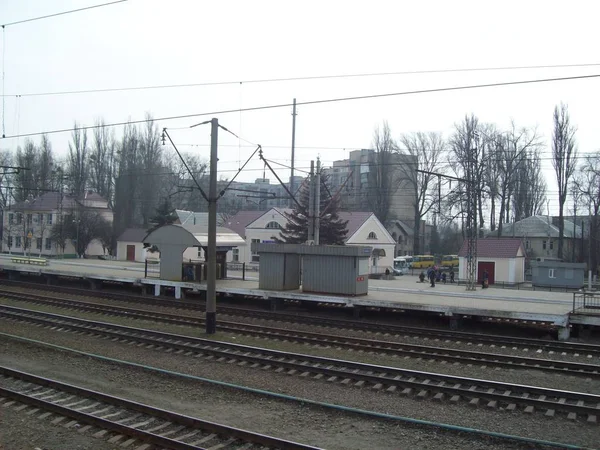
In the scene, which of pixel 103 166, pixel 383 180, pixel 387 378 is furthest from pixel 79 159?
pixel 387 378

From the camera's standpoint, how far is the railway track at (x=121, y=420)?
7641mm

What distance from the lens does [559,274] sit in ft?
127

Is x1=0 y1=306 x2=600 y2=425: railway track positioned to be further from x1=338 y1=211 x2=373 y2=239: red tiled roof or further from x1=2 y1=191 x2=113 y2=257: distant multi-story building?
x1=2 y1=191 x2=113 y2=257: distant multi-story building

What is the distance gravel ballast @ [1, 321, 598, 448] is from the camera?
26.9ft

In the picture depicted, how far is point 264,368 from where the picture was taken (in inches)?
485

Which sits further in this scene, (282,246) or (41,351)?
(282,246)

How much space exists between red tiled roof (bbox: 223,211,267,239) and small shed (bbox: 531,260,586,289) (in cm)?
2726

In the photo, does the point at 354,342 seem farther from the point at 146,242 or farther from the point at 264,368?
the point at 146,242

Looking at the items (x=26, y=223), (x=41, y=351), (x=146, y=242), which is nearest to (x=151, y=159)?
(x=26, y=223)

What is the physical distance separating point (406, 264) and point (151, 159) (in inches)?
1351

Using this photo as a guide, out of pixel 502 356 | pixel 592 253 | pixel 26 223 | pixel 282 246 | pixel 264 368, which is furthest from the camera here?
pixel 26 223

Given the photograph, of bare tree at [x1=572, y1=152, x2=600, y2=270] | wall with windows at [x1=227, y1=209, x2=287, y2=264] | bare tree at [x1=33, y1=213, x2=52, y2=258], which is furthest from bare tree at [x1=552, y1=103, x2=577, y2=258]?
bare tree at [x1=33, y1=213, x2=52, y2=258]

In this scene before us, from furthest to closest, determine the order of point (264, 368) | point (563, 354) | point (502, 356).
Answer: point (563, 354) → point (502, 356) → point (264, 368)

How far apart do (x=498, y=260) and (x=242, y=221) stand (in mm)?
27319
